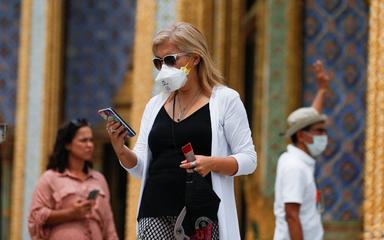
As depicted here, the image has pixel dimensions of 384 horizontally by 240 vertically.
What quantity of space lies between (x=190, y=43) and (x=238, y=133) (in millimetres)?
481

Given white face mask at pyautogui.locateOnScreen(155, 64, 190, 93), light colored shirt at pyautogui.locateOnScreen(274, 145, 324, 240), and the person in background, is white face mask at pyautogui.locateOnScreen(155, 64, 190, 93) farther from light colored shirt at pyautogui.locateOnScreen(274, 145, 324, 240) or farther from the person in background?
the person in background

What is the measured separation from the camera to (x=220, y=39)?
12062 millimetres

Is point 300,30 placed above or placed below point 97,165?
above

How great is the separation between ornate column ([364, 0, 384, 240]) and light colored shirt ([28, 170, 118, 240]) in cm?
190

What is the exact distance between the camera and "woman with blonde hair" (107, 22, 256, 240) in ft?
18.6

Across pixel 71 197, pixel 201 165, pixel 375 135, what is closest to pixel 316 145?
pixel 375 135

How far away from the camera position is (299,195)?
7.97 m

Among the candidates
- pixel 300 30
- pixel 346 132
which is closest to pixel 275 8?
pixel 300 30

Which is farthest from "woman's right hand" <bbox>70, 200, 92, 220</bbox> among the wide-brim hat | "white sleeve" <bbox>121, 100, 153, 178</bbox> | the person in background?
"white sleeve" <bbox>121, 100, 153, 178</bbox>

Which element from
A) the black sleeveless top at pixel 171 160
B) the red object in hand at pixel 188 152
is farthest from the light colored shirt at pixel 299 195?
the red object in hand at pixel 188 152

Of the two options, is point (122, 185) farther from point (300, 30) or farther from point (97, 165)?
point (300, 30)

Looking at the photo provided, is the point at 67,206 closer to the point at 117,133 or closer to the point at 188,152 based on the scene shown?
the point at 117,133

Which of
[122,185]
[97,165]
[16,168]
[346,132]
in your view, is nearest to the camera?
[346,132]

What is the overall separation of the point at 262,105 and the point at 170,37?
6.93 metres
